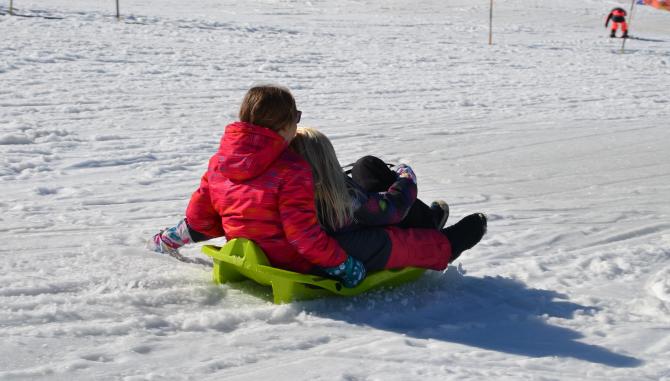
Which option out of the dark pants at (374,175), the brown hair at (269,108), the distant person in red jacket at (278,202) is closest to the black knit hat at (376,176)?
the dark pants at (374,175)

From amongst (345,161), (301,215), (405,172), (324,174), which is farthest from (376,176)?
(345,161)

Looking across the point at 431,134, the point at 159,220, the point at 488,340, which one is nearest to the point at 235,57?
the point at 431,134

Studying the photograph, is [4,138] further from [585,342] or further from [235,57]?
[235,57]

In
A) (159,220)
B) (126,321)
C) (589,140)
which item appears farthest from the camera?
(589,140)

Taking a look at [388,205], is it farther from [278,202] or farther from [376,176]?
[278,202]

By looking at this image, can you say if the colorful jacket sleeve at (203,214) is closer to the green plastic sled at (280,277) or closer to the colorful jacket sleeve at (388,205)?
the green plastic sled at (280,277)

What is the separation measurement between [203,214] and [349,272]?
75 cm

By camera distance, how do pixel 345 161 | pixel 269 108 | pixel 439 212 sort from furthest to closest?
1. pixel 345 161
2. pixel 439 212
3. pixel 269 108

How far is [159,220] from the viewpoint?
507 cm

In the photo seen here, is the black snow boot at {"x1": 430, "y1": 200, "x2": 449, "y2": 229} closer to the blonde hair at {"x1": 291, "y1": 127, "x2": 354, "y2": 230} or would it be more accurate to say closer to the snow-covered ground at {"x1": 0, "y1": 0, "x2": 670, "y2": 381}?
the snow-covered ground at {"x1": 0, "y1": 0, "x2": 670, "y2": 381}

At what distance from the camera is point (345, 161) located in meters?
7.00

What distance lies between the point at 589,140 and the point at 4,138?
17.0 feet

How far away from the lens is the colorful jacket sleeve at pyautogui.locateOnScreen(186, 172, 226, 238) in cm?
383

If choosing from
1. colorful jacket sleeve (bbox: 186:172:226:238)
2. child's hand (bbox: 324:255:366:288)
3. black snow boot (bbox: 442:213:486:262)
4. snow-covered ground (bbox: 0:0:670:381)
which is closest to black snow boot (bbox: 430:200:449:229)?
black snow boot (bbox: 442:213:486:262)
